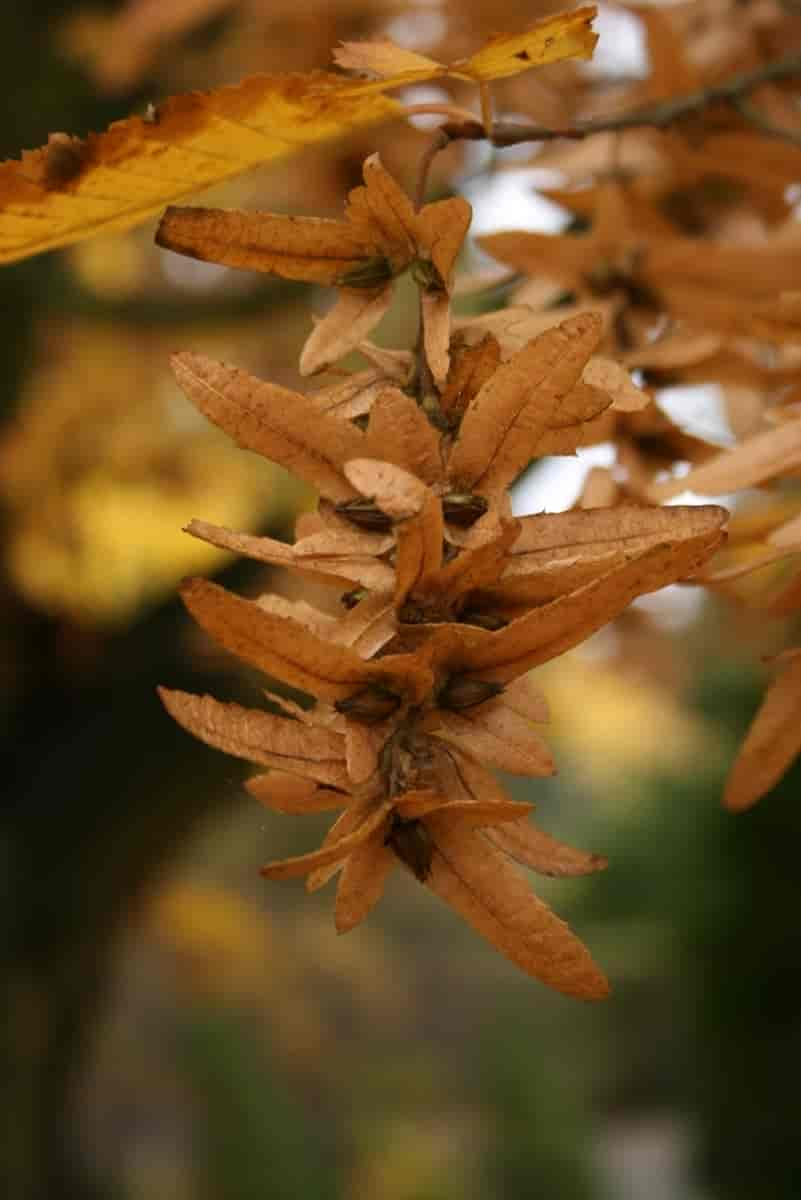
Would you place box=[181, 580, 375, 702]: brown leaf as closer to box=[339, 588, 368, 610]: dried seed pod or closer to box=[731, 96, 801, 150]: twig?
box=[339, 588, 368, 610]: dried seed pod

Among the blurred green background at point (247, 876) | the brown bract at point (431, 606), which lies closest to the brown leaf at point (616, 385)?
the brown bract at point (431, 606)

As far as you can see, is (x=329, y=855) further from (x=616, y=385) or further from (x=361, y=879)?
(x=616, y=385)

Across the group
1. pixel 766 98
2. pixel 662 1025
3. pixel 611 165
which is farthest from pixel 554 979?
pixel 662 1025

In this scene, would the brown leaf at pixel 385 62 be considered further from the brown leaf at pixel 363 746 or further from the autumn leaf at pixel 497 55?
the brown leaf at pixel 363 746

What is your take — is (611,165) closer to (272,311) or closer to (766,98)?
(766,98)

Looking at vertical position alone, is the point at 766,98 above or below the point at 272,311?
above

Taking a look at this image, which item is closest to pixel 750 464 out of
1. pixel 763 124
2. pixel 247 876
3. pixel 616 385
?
pixel 616 385

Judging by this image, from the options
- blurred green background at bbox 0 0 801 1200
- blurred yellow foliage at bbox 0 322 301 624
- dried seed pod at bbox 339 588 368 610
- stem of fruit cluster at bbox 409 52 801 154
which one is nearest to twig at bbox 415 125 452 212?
stem of fruit cluster at bbox 409 52 801 154
